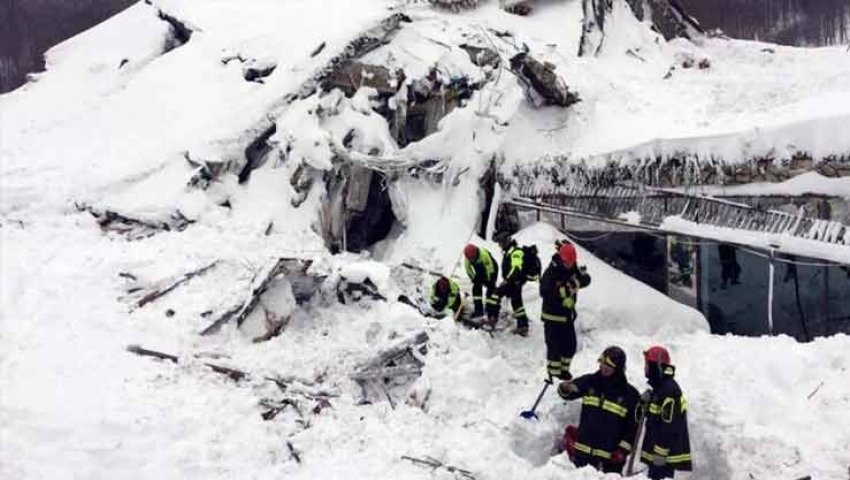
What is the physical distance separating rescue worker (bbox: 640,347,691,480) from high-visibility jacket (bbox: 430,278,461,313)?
11.5 feet

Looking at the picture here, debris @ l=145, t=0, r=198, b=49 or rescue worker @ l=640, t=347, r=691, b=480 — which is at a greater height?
debris @ l=145, t=0, r=198, b=49

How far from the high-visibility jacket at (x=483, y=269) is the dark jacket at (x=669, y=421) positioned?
10.8 ft

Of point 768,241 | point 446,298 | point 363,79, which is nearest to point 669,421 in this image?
point 768,241

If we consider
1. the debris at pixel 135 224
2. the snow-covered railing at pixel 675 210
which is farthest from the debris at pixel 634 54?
the debris at pixel 135 224

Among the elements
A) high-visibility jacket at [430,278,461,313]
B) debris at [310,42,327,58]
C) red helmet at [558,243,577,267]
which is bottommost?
high-visibility jacket at [430,278,461,313]

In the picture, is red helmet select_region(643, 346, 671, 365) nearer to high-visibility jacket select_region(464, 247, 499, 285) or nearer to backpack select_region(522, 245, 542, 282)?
backpack select_region(522, 245, 542, 282)

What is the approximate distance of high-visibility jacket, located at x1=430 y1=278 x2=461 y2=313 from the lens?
8758 millimetres

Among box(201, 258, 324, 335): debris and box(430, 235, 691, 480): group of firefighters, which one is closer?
box(430, 235, 691, 480): group of firefighters

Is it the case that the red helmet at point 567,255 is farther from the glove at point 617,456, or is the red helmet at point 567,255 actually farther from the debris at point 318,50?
the debris at point 318,50

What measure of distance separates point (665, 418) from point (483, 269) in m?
3.50

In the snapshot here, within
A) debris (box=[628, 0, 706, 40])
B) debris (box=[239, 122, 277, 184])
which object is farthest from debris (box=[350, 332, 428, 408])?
debris (box=[628, 0, 706, 40])

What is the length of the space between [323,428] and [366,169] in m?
5.61

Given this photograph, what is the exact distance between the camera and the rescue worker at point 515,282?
830cm

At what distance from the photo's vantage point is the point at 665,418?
215 inches
